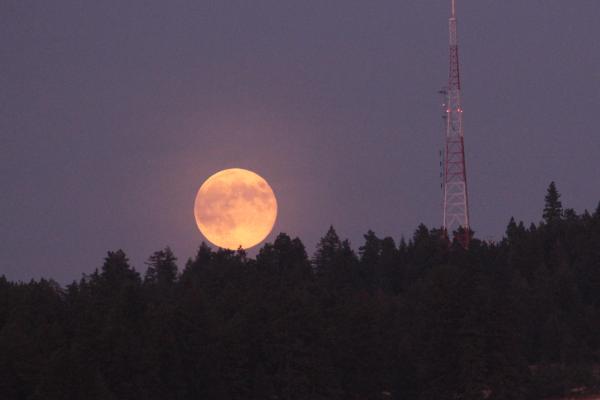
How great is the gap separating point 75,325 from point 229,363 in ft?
38.6

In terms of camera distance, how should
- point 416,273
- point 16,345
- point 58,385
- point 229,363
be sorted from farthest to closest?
point 416,273 < point 229,363 < point 16,345 < point 58,385

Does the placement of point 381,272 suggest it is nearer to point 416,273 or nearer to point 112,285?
point 416,273

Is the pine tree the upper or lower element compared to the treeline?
upper

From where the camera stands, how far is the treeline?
77938 mm

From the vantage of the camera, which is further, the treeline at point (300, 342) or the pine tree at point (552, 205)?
the pine tree at point (552, 205)

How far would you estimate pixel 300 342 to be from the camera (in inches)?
3398

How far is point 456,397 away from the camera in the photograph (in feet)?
293

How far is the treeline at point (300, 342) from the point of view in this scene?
7794 centimetres

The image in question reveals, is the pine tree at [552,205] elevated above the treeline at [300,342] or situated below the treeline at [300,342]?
above

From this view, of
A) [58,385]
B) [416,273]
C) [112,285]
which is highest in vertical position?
[416,273]

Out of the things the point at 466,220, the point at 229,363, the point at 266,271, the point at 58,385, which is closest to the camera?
the point at 58,385

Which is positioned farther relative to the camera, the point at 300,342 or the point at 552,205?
the point at 552,205

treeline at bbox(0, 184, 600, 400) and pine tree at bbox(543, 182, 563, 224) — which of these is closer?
treeline at bbox(0, 184, 600, 400)

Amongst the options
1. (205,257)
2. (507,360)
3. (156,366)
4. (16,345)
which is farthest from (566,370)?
(205,257)
